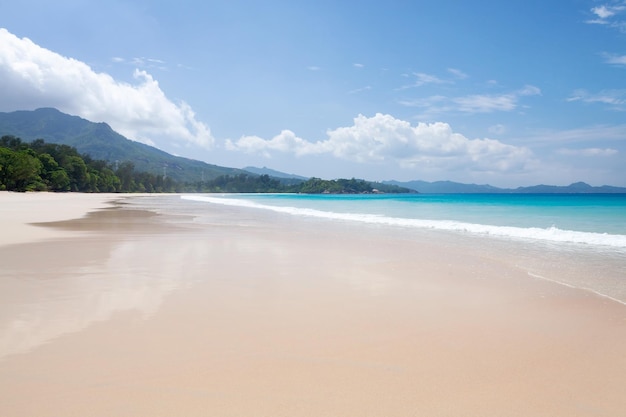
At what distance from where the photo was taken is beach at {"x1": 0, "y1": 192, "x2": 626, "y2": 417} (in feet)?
10.5

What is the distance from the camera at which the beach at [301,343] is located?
3.21 metres

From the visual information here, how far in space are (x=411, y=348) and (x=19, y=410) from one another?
11.4ft

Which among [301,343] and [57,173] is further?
[57,173]

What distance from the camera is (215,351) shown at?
4.15 m

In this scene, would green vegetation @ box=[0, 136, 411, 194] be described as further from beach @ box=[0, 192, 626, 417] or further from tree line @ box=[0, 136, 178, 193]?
beach @ box=[0, 192, 626, 417]

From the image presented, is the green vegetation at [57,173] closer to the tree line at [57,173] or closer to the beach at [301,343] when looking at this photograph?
the tree line at [57,173]

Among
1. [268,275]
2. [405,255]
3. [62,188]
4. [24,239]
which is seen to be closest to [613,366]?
[268,275]

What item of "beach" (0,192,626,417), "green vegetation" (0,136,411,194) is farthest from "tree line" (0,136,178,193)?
"beach" (0,192,626,417)

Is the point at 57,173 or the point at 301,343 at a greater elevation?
the point at 57,173

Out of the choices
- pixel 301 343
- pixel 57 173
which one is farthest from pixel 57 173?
pixel 301 343

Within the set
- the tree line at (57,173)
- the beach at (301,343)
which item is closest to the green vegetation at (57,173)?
the tree line at (57,173)

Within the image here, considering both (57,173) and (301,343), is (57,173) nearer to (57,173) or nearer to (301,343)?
(57,173)

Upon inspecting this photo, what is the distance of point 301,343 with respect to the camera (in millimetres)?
4445

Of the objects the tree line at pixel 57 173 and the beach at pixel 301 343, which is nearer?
the beach at pixel 301 343
